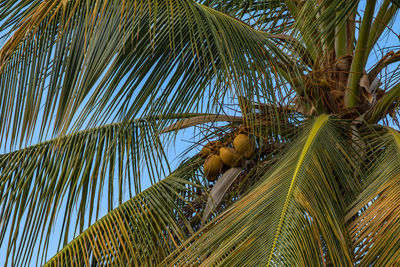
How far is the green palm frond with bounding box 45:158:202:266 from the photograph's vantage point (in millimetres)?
3146

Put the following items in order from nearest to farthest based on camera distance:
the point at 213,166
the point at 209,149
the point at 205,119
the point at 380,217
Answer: the point at 380,217 < the point at 213,166 < the point at 209,149 < the point at 205,119

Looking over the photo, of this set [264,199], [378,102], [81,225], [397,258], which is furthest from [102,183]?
[397,258]

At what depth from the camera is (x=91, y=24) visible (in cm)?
281

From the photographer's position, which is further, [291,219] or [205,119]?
[205,119]

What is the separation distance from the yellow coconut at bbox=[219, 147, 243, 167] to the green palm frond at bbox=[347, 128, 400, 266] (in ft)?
2.54

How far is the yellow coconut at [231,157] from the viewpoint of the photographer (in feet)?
11.1

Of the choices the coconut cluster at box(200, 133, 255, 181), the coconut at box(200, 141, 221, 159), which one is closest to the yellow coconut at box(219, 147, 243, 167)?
the coconut cluster at box(200, 133, 255, 181)

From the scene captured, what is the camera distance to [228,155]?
339cm

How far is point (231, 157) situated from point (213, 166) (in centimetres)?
14

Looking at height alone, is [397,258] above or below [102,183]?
A: below

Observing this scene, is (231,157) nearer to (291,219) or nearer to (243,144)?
(243,144)

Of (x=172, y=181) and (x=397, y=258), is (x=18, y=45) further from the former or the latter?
(x=397, y=258)

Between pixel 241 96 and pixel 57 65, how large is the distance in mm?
893

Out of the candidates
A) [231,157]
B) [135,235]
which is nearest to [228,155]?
[231,157]
